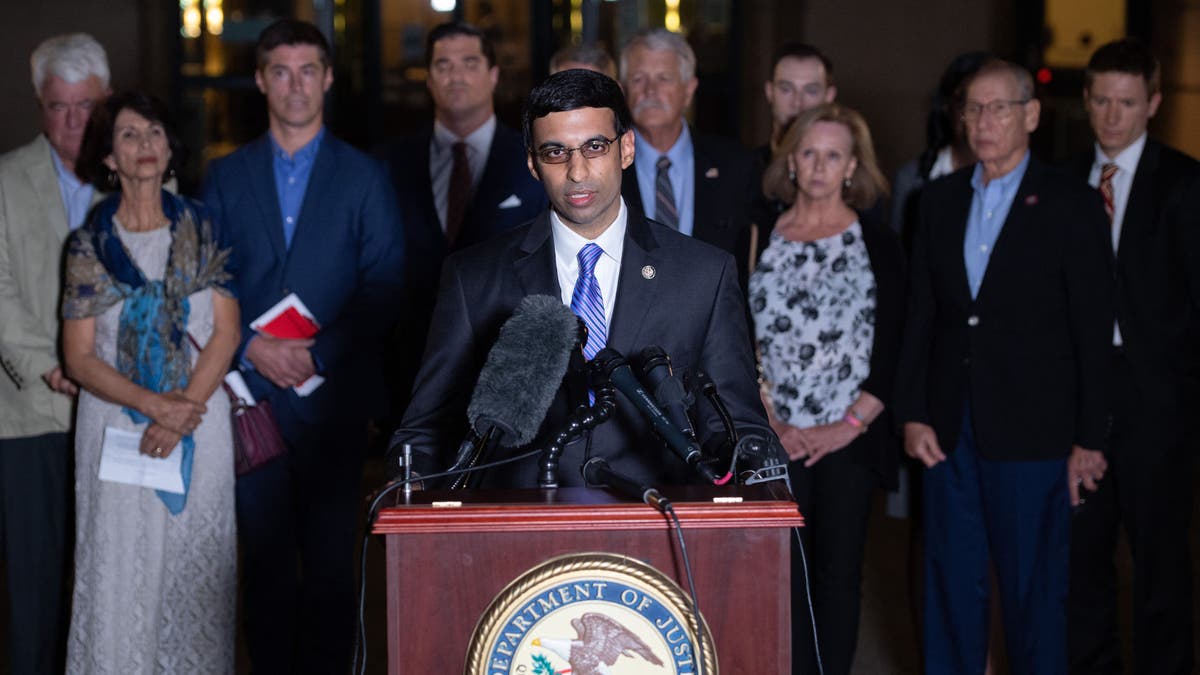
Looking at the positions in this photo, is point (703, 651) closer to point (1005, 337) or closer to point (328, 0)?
point (1005, 337)

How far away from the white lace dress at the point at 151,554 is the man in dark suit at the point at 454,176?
0.84 m

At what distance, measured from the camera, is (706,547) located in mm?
1950

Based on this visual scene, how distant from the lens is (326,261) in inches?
167

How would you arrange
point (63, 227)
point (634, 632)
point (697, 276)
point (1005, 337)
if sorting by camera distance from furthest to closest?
point (63, 227) < point (1005, 337) < point (697, 276) < point (634, 632)

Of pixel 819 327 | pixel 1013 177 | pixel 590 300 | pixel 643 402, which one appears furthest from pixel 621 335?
pixel 1013 177

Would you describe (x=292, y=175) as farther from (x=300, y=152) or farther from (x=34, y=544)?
(x=34, y=544)

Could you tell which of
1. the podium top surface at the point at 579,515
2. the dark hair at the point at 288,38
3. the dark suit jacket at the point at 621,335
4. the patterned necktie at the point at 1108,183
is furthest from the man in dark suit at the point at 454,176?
the podium top surface at the point at 579,515

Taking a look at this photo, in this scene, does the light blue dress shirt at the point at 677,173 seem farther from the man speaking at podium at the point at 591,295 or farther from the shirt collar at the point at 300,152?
the man speaking at podium at the point at 591,295

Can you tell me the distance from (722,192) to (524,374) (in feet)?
8.54

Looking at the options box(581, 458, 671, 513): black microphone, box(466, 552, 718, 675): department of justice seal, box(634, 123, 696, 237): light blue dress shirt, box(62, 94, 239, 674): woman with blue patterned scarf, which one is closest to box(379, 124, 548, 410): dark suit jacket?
box(634, 123, 696, 237): light blue dress shirt

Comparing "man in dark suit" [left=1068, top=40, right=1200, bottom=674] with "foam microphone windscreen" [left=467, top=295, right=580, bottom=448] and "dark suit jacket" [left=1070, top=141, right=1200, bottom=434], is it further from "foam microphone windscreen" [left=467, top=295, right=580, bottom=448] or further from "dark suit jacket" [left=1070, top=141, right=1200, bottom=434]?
"foam microphone windscreen" [left=467, top=295, right=580, bottom=448]

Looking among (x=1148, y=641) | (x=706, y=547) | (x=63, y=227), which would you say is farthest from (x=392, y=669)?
(x=1148, y=641)

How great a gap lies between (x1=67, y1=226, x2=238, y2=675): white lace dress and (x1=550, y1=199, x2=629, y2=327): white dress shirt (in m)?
1.78

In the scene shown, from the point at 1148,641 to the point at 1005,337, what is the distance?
1140 millimetres
